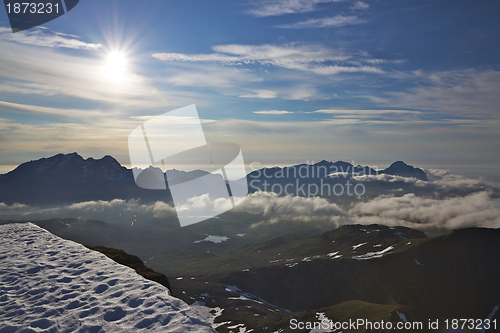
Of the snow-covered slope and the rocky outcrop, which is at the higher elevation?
the snow-covered slope

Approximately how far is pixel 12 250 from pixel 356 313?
8190 inches

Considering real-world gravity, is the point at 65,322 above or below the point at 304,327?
above

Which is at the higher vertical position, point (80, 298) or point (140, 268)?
point (80, 298)

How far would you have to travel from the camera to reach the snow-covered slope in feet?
31.4

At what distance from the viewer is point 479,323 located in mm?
186000

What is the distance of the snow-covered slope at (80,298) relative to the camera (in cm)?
957

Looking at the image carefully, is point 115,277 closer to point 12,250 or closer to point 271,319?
point 12,250

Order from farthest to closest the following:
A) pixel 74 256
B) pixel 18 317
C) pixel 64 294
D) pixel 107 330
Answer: pixel 74 256 → pixel 64 294 → pixel 18 317 → pixel 107 330

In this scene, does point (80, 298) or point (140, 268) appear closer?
point (80, 298)

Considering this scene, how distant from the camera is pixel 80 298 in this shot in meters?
11.6

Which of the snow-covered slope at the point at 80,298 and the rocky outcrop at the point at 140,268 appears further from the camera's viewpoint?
the rocky outcrop at the point at 140,268

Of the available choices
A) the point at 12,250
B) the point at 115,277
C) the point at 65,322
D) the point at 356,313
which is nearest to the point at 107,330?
the point at 65,322

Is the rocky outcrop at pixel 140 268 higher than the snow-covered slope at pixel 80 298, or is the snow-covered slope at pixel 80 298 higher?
the snow-covered slope at pixel 80 298

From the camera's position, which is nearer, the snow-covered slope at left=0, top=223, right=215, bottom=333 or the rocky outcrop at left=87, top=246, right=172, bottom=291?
the snow-covered slope at left=0, top=223, right=215, bottom=333
